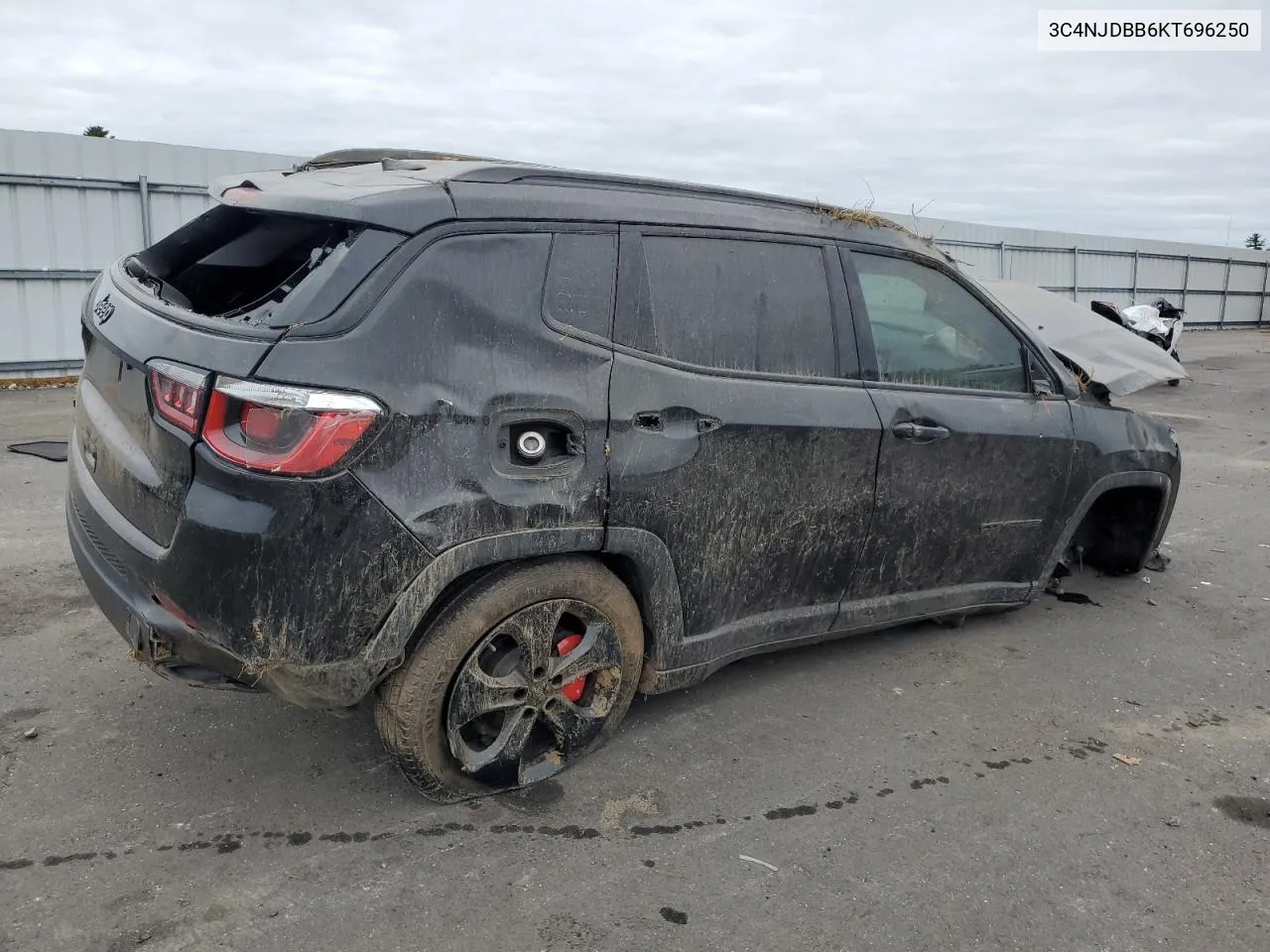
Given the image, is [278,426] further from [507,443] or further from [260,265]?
[260,265]

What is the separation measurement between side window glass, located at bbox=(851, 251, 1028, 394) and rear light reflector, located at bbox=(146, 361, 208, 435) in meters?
2.36

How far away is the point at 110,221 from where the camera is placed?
39.9 ft

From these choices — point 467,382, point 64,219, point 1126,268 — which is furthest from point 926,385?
point 1126,268

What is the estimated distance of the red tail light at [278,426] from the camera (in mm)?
2510

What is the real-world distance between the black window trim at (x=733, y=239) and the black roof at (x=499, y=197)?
1.0 inches

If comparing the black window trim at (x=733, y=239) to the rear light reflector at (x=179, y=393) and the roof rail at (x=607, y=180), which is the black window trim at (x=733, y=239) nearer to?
the roof rail at (x=607, y=180)

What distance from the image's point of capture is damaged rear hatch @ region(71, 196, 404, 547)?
260 cm

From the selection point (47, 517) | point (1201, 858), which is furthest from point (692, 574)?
point (47, 517)

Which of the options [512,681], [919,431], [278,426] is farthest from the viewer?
[919,431]

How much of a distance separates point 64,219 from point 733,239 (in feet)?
36.5

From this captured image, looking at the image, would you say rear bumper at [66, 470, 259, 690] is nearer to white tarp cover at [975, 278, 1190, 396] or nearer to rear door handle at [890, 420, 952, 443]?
rear door handle at [890, 420, 952, 443]

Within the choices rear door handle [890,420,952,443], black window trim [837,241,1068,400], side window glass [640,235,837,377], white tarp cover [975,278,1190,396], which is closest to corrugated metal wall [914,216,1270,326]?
white tarp cover [975,278,1190,396]

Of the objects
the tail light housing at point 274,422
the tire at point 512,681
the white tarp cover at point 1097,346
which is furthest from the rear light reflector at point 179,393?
the white tarp cover at point 1097,346

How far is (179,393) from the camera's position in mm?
2609
